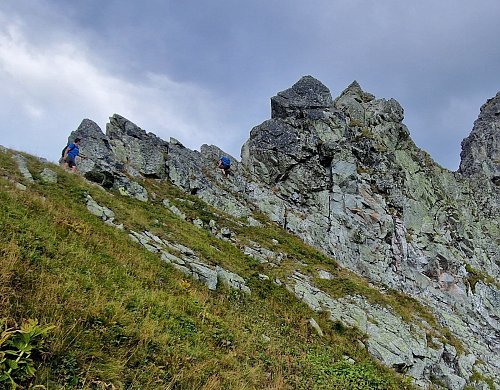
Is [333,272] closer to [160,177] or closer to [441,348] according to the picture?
[441,348]

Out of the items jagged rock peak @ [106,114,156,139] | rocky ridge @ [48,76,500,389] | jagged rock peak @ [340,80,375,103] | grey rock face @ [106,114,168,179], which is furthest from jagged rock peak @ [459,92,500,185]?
jagged rock peak @ [106,114,156,139]

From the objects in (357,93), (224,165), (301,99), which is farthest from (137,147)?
(357,93)

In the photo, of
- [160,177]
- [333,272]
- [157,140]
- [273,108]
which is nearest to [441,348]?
[333,272]

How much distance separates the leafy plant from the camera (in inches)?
195

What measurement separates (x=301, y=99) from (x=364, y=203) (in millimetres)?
16687

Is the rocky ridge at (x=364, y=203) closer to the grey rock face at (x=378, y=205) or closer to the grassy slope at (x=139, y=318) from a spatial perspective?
the grey rock face at (x=378, y=205)

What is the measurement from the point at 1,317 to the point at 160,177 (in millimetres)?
23532

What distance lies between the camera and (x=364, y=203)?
116ft

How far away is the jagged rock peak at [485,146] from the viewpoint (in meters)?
64.2

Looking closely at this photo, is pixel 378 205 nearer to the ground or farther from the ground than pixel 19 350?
farther from the ground

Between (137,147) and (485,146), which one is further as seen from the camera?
(485,146)

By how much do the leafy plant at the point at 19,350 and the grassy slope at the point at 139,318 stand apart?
0.67 feet

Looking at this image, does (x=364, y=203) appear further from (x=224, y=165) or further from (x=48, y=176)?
(x=48, y=176)

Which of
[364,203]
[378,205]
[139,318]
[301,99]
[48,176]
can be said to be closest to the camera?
[139,318]
